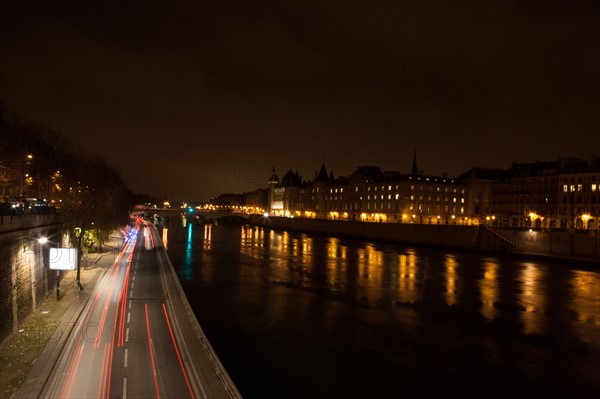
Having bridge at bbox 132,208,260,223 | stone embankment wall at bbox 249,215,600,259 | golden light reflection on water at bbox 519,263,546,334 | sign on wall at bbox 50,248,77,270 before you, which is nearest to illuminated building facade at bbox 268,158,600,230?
stone embankment wall at bbox 249,215,600,259

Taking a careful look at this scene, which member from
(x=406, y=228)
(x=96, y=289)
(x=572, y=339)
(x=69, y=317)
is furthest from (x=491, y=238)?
(x=69, y=317)

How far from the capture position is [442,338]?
23.7 meters

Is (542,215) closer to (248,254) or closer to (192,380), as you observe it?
(248,254)

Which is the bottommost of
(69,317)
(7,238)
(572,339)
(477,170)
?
(572,339)

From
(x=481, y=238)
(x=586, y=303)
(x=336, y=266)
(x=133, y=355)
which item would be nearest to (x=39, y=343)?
(x=133, y=355)

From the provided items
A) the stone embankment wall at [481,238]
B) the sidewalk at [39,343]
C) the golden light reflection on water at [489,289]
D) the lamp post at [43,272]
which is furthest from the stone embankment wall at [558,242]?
the lamp post at [43,272]

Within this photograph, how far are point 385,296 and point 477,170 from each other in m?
78.8

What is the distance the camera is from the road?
13.5m

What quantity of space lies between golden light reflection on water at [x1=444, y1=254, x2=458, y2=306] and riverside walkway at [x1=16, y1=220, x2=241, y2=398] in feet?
59.7

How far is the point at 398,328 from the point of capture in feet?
82.4

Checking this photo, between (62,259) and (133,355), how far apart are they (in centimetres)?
1114

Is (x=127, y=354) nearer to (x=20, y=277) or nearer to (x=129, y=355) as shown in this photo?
(x=129, y=355)

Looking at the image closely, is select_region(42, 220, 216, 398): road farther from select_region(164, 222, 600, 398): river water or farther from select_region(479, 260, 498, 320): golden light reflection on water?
select_region(479, 260, 498, 320): golden light reflection on water

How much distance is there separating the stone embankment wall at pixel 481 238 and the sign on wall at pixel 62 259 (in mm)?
50783
